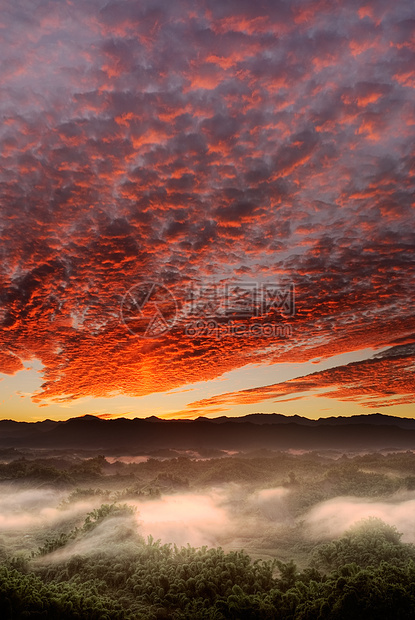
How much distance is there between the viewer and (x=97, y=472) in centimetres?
7256

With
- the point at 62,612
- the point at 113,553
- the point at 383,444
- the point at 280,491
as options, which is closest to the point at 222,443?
the point at 383,444

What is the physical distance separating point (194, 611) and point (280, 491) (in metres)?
39.5

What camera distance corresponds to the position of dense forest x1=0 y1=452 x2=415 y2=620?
15.4 meters

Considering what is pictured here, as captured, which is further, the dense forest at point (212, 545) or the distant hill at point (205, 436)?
the distant hill at point (205, 436)

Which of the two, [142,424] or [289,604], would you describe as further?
[142,424]

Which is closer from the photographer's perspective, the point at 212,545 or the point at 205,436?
the point at 212,545

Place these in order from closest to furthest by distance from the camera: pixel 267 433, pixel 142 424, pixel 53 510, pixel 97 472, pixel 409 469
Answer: pixel 53 510 < pixel 409 469 < pixel 97 472 < pixel 267 433 < pixel 142 424

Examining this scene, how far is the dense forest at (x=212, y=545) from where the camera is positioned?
15.4 metres

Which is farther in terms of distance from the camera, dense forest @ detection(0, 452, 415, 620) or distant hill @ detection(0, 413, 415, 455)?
distant hill @ detection(0, 413, 415, 455)

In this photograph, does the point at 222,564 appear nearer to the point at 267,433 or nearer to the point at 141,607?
the point at 141,607

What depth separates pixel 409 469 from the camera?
223 ft

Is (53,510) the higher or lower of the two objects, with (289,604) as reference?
lower

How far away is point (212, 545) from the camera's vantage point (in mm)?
33000

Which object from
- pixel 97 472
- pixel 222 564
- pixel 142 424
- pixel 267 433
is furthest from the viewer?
pixel 142 424
